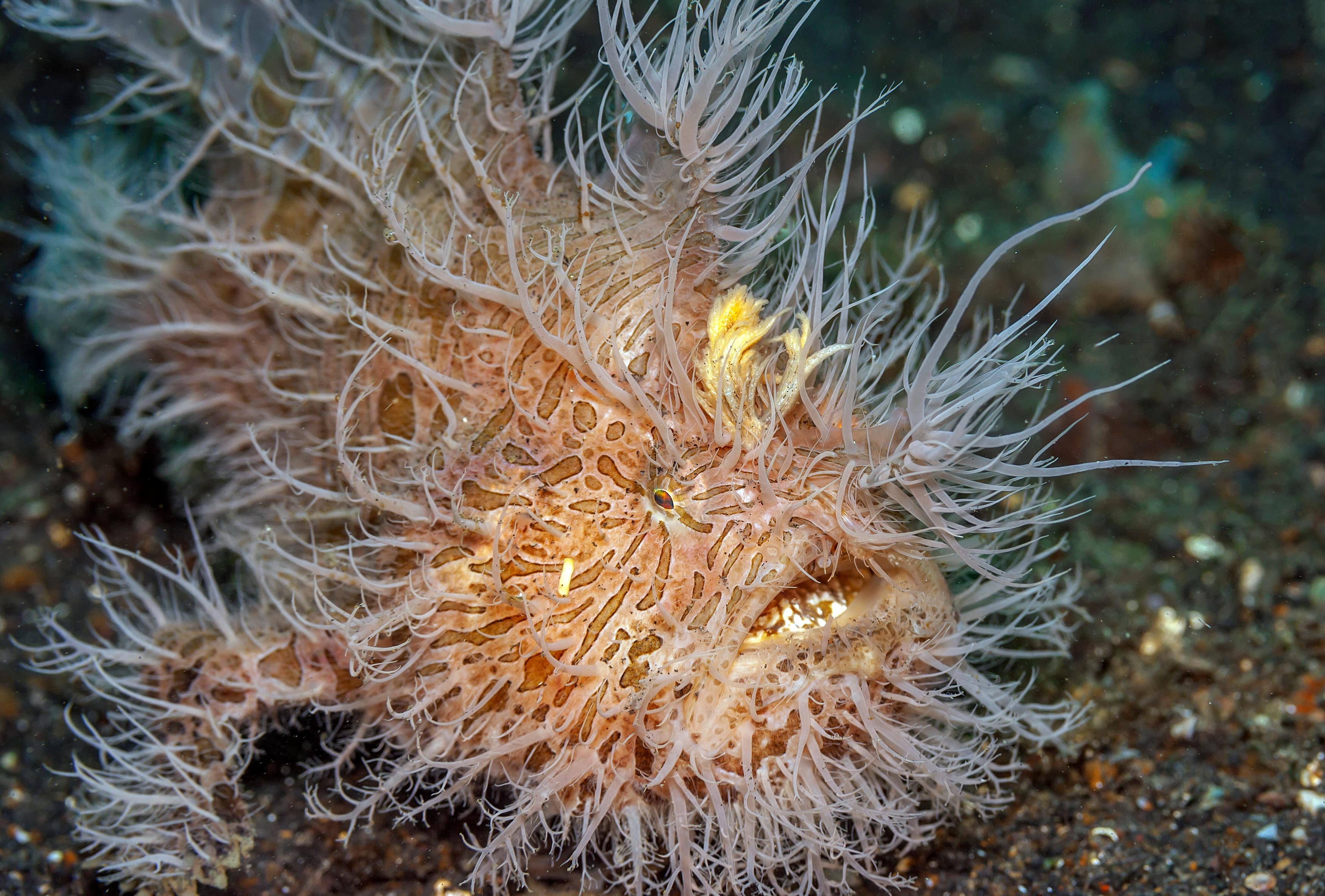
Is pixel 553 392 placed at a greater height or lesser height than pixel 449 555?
greater

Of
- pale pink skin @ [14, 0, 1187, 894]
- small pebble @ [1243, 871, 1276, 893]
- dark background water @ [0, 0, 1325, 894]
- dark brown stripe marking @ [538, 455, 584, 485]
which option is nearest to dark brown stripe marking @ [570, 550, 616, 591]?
pale pink skin @ [14, 0, 1187, 894]

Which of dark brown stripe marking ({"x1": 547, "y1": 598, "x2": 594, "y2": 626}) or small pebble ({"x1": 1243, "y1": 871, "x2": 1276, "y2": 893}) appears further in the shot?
small pebble ({"x1": 1243, "y1": 871, "x2": 1276, "y2": 893})

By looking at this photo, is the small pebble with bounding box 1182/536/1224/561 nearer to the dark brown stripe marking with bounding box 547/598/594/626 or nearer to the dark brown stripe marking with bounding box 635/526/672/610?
the dark brown stripe marking with bounding box 635/526/672/610

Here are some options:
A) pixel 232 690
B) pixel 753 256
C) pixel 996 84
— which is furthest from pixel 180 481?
pixel 996 84

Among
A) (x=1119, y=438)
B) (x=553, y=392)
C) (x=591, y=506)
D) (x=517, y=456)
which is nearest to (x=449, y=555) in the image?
(x=517, y=456)

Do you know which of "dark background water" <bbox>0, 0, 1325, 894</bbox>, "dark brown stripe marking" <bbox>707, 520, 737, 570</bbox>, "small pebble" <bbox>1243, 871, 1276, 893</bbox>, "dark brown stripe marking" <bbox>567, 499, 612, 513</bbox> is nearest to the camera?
"dark brown stripe marking" <bbox>707, 520, 737, 570</bbox>

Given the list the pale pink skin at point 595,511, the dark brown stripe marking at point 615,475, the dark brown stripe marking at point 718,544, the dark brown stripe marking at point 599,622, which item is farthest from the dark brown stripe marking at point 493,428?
the dark brown stripe marking at point 718,544

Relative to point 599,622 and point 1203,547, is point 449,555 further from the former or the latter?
point 1203,547

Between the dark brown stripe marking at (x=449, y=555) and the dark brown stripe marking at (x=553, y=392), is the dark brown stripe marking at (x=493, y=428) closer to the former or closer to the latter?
the dark brown stripe marking at (x=553, y=392)
